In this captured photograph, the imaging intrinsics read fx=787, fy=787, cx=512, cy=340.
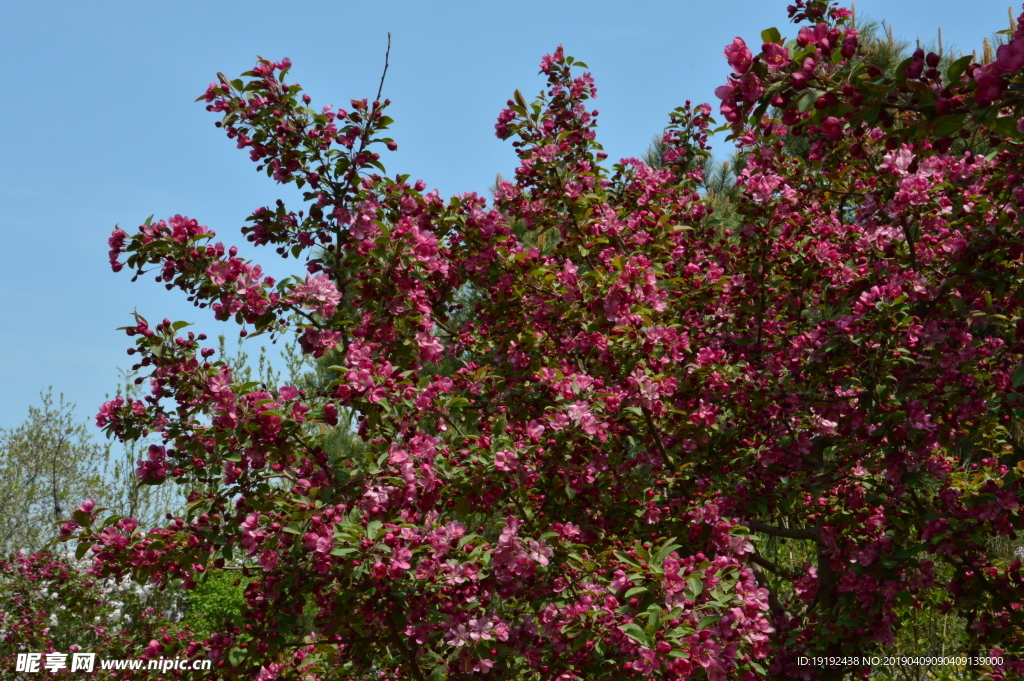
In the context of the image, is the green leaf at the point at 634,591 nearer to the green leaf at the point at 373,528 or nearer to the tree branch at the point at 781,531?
the green leaf at the point at 373,528

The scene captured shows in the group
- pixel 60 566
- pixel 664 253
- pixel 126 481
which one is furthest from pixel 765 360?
pixel 126 481

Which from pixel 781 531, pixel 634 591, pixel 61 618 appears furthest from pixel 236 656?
pixel 61 618

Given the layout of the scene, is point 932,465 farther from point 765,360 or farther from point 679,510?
point 679,510

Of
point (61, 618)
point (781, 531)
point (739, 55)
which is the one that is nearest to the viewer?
point (739, 55)

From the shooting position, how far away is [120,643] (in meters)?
6.67

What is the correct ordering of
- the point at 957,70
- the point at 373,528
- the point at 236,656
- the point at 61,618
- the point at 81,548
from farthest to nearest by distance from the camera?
the point at 61,618, the point at 236,656, the point at 81,548, the point at 373,528, the point at 957,70

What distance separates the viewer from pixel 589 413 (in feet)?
10.8

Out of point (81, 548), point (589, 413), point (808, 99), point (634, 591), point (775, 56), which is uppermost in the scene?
point (775, 56)

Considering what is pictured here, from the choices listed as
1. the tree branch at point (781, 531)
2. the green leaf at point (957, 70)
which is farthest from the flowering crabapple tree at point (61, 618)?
the green leaf at point (957, 70)

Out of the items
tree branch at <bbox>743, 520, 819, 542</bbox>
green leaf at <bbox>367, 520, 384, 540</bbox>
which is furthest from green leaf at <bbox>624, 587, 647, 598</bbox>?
tree branch at <bbox>743, 520, 819, 542</bbox>

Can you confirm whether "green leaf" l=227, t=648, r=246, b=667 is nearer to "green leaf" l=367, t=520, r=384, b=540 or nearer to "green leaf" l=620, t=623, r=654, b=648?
A: "green leaf" l=367, t=520, r=384, b=540

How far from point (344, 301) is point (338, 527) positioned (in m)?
1.39

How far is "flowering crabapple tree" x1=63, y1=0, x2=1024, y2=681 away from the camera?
9.85 ft

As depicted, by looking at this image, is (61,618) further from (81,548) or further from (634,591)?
(634,591)
